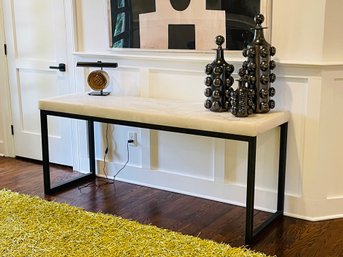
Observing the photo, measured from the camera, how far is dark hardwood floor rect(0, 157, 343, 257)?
115 inches

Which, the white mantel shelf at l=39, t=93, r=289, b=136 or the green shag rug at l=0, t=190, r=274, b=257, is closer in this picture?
the green shag rug at l=0, t=190, r=274, b=257

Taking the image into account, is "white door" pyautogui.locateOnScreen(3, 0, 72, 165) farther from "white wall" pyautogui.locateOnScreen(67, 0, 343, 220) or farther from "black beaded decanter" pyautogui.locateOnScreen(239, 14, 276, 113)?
"black beaded decanter" pyautogui.locateOnScreen(239, 14, 276, 113)

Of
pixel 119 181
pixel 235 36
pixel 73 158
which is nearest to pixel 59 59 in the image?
pixel 73 158

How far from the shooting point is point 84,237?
9.56 ft

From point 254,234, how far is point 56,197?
5.10 ft

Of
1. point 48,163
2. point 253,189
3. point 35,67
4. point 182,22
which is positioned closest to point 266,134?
point 253,189

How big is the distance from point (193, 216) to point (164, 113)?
0.76m

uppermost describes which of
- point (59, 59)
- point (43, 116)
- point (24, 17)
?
point (24, 17)

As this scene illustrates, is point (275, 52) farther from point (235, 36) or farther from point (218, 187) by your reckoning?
point (218, 187)

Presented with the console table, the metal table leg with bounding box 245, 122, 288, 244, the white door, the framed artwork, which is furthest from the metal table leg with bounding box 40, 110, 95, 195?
the metal table leg with bounding box 245, 122, 288, 244

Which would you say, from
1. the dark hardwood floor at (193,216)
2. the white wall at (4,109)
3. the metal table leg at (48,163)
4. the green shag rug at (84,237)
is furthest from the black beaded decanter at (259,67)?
the white wall at (4,109)

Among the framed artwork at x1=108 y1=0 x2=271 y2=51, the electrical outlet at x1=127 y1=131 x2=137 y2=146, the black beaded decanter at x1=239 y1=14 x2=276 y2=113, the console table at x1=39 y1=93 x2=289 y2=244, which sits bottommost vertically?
the electrical outlet at x1=127 y1=131 x2=137 y2=146

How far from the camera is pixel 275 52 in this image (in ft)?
10.3

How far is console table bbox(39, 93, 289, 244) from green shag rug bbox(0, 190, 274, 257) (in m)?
0.38
